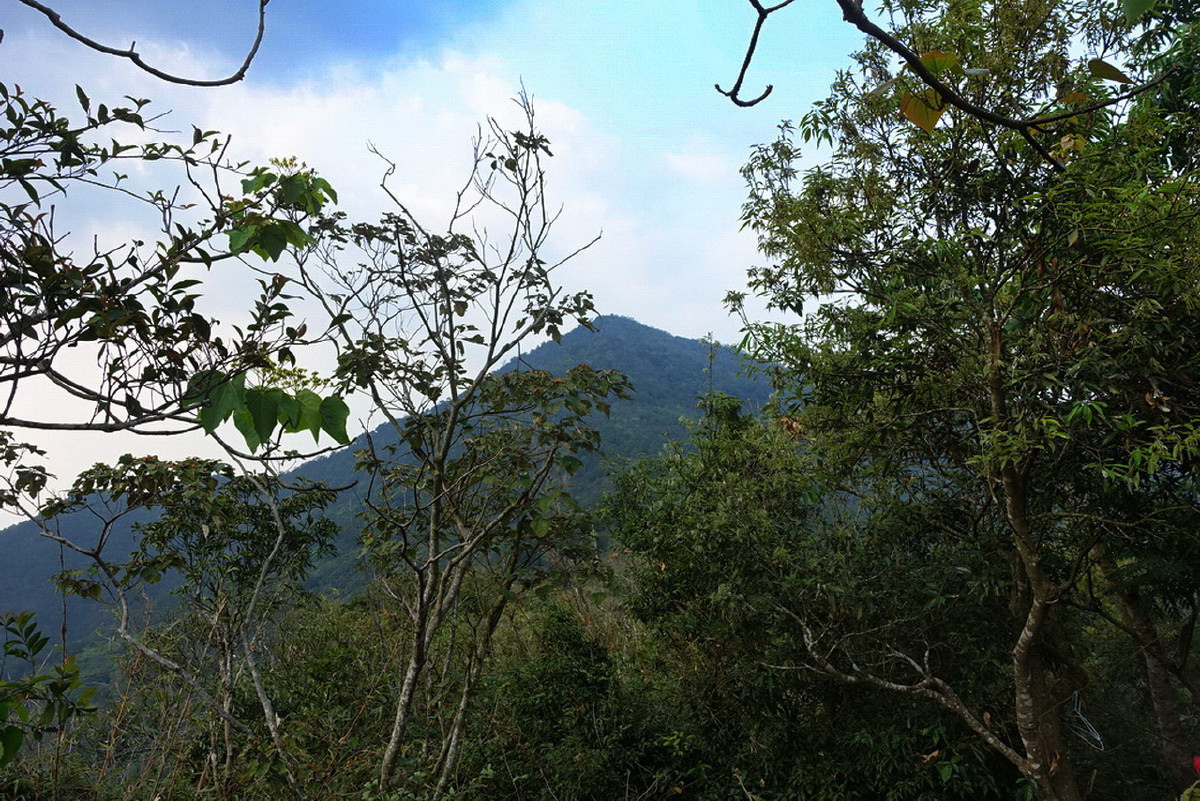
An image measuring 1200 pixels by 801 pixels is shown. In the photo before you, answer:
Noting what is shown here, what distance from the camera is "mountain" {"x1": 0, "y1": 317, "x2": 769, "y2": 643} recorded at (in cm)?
930

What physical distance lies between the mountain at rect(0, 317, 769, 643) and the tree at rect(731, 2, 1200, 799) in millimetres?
850

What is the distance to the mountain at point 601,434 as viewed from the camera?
366 inches

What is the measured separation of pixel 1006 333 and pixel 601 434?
356 cm

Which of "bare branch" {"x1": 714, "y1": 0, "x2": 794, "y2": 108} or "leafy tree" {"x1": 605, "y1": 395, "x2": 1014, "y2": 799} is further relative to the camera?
"leafy tree" {"x1": 605, "y1": 395, "x2": 1014, "y2": 799}

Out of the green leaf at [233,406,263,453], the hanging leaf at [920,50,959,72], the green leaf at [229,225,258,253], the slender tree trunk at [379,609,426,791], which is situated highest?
the green leaf at [229,225,258,253]

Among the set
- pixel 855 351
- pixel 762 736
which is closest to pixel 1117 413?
pixel 855 351

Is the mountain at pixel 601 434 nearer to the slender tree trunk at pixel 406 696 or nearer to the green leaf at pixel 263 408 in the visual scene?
the slender tree trunk at pixel 406 696

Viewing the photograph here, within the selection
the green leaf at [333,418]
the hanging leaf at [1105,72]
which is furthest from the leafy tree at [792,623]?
the hanging leaf at [1105,72]

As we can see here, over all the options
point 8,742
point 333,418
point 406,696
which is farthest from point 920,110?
point 406,696

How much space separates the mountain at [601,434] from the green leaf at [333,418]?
1.64 meters

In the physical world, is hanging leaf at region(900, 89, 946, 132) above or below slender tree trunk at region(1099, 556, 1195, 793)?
above

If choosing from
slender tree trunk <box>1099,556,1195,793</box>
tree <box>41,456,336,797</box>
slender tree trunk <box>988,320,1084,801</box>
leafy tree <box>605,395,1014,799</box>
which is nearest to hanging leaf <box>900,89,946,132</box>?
tree <box>41,456,336,797</box>

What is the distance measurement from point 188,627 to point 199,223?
529cm

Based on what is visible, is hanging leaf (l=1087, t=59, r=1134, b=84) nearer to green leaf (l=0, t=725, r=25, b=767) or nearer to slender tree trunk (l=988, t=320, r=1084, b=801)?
green leaf (l=0, t=725, r=25, b=767)
